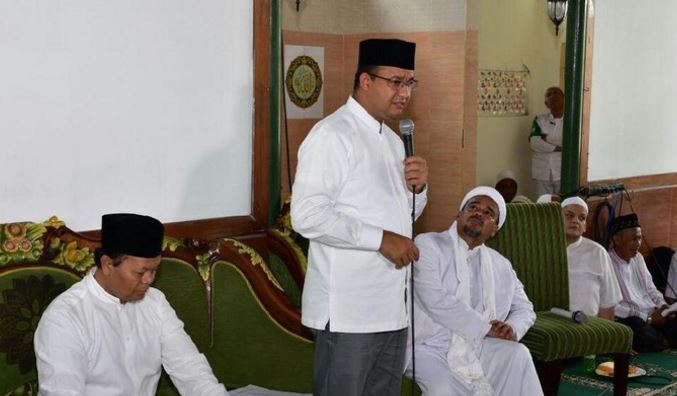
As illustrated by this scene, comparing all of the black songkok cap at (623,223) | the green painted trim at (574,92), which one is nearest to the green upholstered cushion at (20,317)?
the black songkok cap at (623,223)

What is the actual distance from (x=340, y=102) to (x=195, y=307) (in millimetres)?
4657

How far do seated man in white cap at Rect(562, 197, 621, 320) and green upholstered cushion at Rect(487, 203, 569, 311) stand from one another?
64cm

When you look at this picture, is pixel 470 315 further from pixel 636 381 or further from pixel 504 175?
pixel 504 175

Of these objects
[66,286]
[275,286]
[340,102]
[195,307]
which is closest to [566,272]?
[275,286]

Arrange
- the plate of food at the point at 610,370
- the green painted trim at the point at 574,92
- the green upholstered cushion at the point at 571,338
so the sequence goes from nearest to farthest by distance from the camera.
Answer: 1. the green upholstered cushion at the point at 571,338
2. the plate of food at the point at 610,370
3. the green painted trim at the point at 574,92

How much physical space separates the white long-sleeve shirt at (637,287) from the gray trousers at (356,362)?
3.22 meters

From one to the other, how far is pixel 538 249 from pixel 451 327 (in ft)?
3.47

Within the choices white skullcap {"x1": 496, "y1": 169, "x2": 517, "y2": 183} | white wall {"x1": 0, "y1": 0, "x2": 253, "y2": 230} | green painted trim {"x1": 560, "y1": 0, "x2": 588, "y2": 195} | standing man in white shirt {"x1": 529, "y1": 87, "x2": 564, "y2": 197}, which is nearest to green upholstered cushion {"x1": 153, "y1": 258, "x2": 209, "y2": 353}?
white wall {"x1": 0, "y1": 0, "x2": 253, "y2": 230}

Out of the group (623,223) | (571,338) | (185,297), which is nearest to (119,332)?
(185,297)

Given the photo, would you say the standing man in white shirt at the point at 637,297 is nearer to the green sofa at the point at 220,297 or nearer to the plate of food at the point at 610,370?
the plate of food at the point at 610,370

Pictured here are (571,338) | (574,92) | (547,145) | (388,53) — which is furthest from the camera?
(547,145)

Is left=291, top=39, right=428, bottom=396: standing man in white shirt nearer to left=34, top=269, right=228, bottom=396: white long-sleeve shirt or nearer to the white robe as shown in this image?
left=34, top=269, right=228, bottom=396: white long-sleeve shirt

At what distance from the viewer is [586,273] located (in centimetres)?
566

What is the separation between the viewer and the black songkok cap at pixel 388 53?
3135mm
